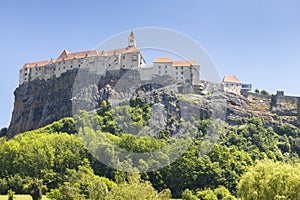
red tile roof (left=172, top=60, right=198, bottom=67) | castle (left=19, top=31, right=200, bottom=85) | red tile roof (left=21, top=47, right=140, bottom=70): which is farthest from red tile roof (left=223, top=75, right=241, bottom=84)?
red tile roof (left=21, top=47, right=140, bottom=70)

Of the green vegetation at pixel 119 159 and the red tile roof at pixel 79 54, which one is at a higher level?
the red tile roof at pixel 79 54

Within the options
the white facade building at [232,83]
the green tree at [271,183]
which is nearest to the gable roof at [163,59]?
the white facade building at [232,83]

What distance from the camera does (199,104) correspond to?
276ft

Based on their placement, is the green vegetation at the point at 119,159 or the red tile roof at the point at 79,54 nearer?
the green vegetation at the point at 119,159

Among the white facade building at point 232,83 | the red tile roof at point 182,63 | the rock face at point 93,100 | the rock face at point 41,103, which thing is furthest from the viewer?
the white facade building at point 232,83

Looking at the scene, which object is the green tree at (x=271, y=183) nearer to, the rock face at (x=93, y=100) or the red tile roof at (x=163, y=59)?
the rock face at (x=93, y=100)

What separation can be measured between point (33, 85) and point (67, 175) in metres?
45.5

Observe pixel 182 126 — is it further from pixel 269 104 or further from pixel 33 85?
pixel 33 85

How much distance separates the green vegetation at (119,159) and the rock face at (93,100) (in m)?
4.15

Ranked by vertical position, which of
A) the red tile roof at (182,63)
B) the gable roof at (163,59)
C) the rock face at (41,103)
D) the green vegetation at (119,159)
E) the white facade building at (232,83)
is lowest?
the green vegetation at (119,159)

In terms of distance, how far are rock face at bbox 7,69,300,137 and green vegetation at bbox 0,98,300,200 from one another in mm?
4151

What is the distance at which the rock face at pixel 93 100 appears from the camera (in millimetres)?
86500

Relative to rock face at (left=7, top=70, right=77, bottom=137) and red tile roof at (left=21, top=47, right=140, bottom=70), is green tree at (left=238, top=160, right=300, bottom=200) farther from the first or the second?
red tile roof at (left=21, top=47, right=140, bottom=70)

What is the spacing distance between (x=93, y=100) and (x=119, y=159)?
971 inches
